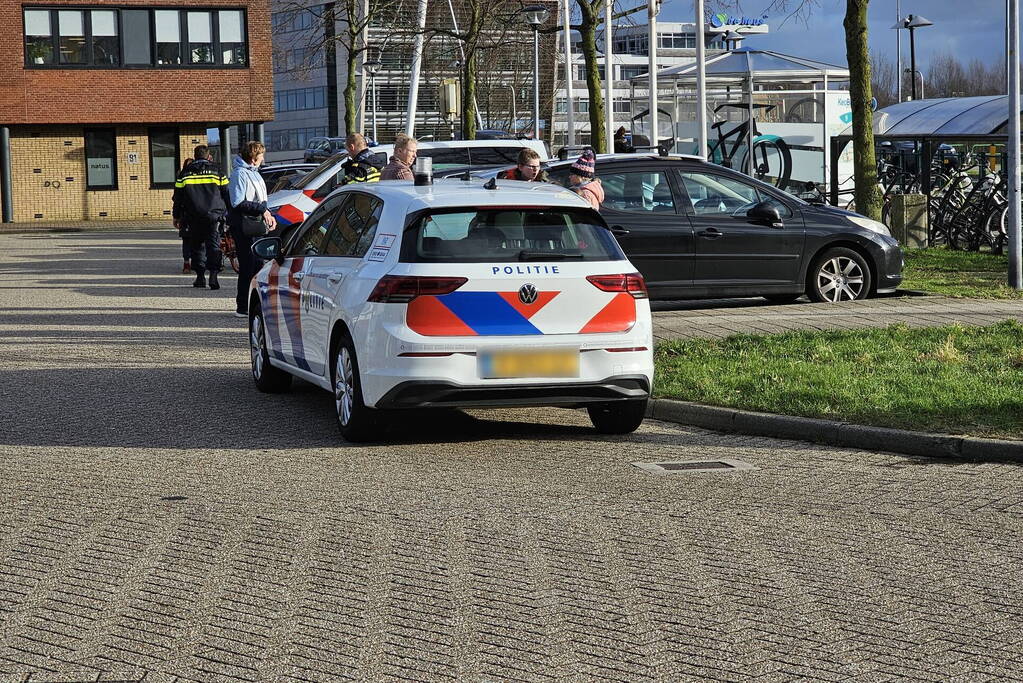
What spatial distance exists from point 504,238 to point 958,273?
11388 mm

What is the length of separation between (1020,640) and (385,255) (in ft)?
15.5

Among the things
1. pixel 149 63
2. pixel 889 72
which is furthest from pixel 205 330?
pixel 889 72

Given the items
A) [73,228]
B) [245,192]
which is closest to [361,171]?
[245,192]

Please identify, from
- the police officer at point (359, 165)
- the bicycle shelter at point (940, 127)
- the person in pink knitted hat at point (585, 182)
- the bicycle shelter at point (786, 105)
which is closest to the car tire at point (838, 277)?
the person in pink knitted hat at point (585, 182)

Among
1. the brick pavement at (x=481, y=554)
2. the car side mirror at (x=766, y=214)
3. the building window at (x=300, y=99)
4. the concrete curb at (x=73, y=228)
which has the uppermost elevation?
the building window at (x=300, y=99)

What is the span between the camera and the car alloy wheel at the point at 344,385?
8914mm

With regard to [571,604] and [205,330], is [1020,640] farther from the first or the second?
[205,330]

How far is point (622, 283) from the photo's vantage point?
884 centimetres

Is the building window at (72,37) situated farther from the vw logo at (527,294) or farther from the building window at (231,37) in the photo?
the vw logo at (527,294)

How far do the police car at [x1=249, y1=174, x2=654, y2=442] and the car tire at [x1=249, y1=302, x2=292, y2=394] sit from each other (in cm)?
176

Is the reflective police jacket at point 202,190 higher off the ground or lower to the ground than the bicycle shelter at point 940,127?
lower

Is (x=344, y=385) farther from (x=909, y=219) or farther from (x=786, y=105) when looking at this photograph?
(x=786, y=105)

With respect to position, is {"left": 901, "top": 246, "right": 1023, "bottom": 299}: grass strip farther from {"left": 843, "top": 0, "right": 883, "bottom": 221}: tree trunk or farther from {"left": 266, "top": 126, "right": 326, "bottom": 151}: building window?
{"left": 266, "top": 126, "right": 326, "bottom": 151}: building window

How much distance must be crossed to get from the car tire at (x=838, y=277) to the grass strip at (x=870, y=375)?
2.86 metres
